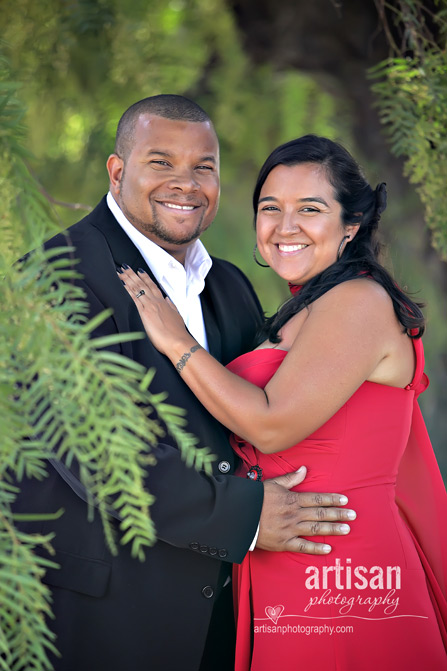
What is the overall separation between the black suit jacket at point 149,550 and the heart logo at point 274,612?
0.52ft

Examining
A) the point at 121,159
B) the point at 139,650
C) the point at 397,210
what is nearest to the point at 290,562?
the point at 139,650

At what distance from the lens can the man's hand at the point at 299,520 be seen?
1892 mm

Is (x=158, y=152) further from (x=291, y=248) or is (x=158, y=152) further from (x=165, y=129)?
(x=291, y=248)

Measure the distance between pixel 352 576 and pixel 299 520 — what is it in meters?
0.20

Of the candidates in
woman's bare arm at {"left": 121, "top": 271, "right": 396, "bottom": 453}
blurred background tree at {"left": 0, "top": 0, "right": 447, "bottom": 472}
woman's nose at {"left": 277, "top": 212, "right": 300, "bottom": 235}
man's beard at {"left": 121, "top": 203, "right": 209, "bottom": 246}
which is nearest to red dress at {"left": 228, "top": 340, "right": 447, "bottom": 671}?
woman's bare arm at {"left": 121, "top": 271, "right": 396, "bottom": 453}

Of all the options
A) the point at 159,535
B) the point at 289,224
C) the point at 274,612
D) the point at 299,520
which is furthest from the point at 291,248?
the point at 274,612

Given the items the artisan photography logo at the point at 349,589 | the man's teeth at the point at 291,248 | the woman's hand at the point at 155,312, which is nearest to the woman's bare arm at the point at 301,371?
the woman's hand at the point at 155,312

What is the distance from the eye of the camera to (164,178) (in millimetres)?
2309

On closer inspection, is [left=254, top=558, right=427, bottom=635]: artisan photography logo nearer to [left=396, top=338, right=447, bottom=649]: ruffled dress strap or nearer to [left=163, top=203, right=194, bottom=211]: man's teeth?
[left=396, top=338, right=447, bottom=649]: ruffled dress strap

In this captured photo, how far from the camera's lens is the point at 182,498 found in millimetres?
1794

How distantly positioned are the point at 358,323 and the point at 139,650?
1.02m

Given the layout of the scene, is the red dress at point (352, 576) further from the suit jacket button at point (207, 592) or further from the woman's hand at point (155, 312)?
the woman's hand at point (155, 312)

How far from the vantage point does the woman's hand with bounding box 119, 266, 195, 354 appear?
194 cm

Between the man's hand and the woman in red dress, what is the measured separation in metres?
0.04
